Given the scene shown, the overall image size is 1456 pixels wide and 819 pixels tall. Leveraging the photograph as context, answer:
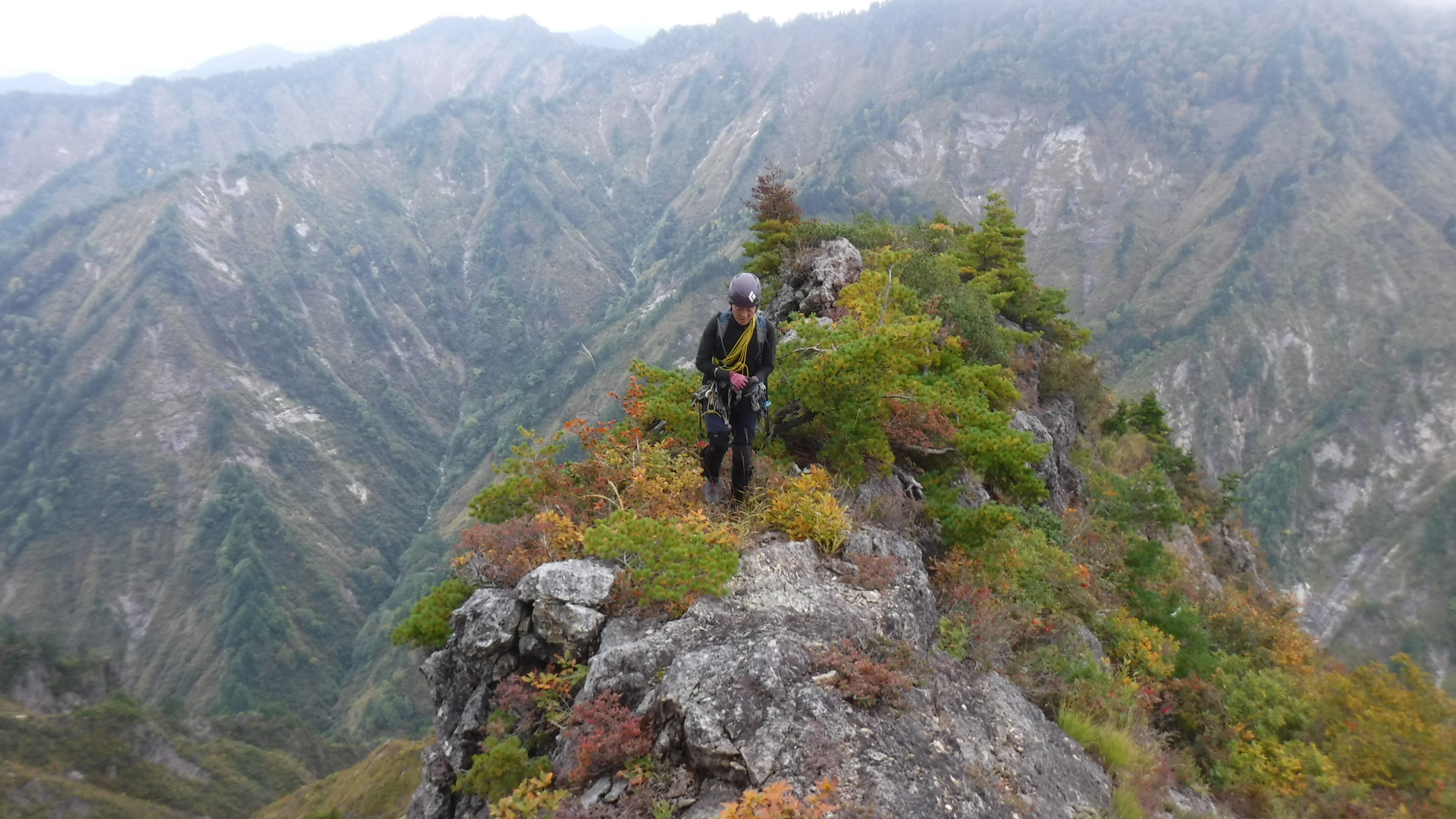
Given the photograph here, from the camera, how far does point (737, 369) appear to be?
25.7ft

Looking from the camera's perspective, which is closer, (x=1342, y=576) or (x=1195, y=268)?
(x=1342, y=576)

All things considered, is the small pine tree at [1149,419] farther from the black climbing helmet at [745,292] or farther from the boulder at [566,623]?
the boulder at [566,623]

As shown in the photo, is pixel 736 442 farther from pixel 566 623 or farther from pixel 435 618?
pixel 435 618

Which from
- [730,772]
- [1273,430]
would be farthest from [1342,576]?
[730,772]

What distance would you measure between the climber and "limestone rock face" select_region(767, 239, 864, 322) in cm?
794

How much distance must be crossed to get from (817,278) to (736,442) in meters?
9.41

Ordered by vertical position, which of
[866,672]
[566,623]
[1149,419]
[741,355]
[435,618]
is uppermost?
[741,355]

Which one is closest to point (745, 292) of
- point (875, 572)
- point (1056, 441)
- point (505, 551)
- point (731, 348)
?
point (731, 348)

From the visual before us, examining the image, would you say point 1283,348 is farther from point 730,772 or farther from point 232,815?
point 232,815

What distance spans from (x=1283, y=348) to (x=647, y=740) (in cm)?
16119

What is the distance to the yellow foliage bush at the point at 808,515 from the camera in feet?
26.7

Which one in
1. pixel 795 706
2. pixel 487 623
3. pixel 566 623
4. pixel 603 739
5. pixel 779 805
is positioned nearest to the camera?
pixel 779 805

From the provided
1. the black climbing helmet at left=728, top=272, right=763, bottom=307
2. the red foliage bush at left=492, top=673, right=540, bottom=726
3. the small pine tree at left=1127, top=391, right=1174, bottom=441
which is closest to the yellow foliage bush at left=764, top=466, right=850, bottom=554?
the black climbing helmet at left=728, top=272, right=763, bottom=307

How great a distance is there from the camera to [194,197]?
172 m
